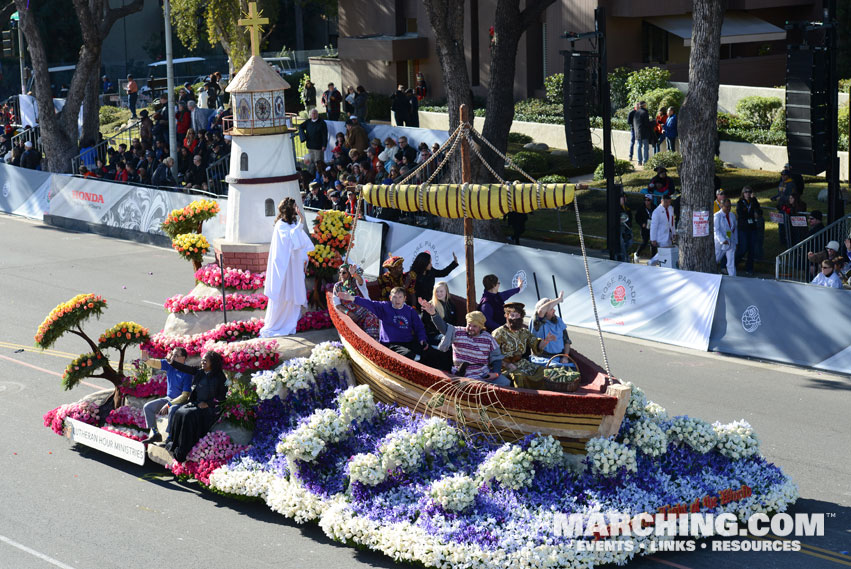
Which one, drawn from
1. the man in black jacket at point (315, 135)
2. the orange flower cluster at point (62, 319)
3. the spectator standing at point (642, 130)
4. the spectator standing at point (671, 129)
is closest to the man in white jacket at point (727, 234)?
the spectator standing at point (642, 130)

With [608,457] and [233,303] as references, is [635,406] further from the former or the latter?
[233,303]

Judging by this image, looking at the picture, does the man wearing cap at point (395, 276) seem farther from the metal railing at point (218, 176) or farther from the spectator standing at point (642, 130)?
the metal railing at point (218, 176)

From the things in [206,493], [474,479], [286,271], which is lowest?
[206,493]

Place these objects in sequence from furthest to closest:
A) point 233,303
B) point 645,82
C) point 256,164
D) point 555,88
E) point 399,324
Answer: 1. point 555,88
2. point 645,82
3. point 256,164
4. point 233,303
5. point 399,324

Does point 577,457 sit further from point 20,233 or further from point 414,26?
point 414,26

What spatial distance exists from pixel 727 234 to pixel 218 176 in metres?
16.2

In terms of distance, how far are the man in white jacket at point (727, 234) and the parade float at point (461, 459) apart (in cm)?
990

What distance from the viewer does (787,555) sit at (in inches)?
489

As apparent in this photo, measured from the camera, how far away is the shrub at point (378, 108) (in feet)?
150

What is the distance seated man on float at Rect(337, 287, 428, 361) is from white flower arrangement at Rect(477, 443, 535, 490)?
2.45 m

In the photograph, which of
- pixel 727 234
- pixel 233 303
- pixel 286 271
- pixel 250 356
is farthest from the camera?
pixel 727 234

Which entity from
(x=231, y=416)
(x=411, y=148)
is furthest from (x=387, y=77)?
(x=231, y=416)

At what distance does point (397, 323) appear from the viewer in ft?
50.1

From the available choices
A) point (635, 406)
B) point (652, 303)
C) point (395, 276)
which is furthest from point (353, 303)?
point (652, 303)
